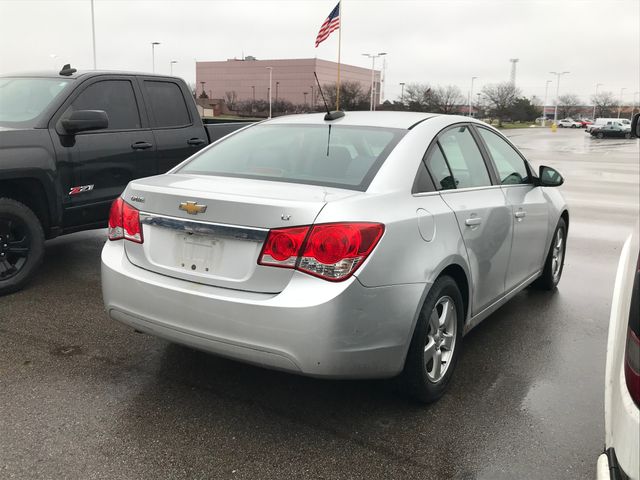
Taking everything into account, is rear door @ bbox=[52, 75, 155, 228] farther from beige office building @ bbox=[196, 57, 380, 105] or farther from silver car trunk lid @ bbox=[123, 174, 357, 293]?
beige office building @ bbox=[196, 57, 380, 105]

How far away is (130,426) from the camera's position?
313 cm

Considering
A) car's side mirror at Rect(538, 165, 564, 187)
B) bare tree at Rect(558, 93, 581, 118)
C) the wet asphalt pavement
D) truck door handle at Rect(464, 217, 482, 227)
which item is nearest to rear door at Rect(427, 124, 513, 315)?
truck door handle at Rect(464, 217, 482, 227)

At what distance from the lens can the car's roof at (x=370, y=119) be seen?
386 centimetres

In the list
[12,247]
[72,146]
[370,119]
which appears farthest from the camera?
[72,146]

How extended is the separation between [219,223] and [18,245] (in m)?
3.10

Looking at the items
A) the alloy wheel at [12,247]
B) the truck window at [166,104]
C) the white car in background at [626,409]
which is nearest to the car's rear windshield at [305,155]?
Result: the white car in background at [626,409]

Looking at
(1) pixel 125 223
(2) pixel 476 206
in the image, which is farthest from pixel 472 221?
(1) pixel 125 223

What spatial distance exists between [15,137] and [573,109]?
145884 millimetres

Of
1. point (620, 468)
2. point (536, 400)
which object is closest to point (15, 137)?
point (536, 400)

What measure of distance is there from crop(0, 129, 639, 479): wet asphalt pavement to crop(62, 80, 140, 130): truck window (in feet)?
6.83

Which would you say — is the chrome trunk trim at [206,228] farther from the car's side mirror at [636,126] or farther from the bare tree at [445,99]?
the bare tree at [445,99]

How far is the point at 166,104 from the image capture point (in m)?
6.81

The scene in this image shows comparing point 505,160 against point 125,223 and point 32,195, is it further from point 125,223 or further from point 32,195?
point 32,195

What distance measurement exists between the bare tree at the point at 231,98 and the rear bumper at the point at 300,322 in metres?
106
